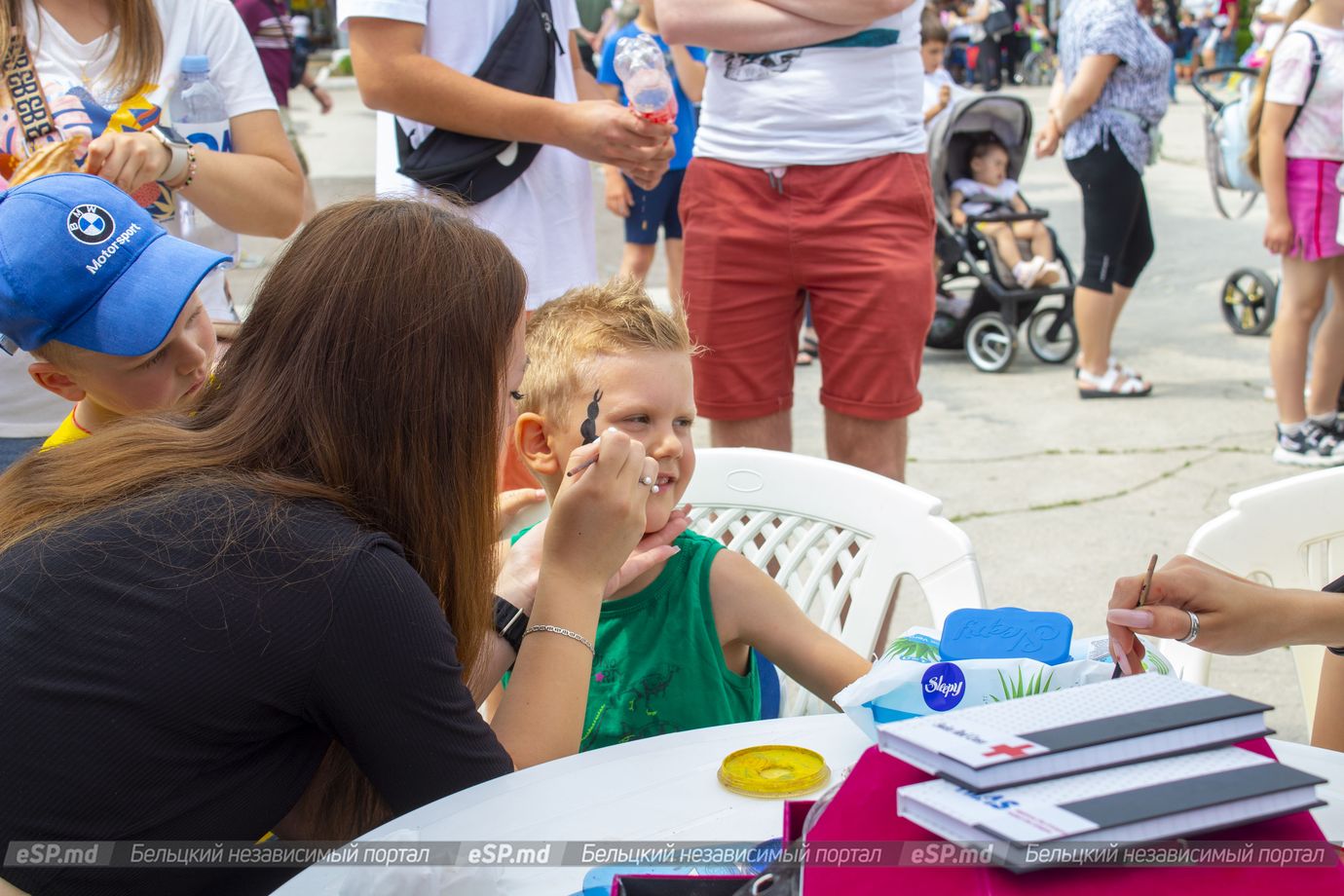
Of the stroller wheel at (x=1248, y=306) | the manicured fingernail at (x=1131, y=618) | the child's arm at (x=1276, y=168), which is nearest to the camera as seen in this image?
the manicured fingernail at (x=1131, y=618)

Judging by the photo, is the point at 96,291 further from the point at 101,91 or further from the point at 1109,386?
the point at 1109,386

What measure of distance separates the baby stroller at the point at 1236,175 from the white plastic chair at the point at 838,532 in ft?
10.5

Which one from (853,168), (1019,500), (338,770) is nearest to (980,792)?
(338,770)

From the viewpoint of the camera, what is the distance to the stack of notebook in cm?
91

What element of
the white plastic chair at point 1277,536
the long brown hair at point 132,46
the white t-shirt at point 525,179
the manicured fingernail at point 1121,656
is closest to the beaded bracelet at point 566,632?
the manicured fingernail at point 1121,656

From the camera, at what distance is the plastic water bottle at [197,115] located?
7.63 ft

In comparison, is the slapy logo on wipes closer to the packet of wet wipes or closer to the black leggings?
the packet of wet wipes

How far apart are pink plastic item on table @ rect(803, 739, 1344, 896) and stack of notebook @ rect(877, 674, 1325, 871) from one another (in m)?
0.02

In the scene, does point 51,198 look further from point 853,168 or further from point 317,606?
point 853,168

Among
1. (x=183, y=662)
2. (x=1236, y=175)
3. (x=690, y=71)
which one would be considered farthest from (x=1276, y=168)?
(x=183, y=662)

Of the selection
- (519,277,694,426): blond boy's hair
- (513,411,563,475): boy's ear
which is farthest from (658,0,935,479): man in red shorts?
(513,411,563,475): boy's ear

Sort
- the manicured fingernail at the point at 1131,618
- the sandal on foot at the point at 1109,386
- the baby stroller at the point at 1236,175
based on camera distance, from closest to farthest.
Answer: the manicured fingernail at the point at 1131,618 < the baby stroller at the point at 1236,175 < the sandal on foot at the point at 1109,386

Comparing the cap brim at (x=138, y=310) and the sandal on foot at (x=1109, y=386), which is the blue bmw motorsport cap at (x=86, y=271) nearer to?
the cap brim at (x=138, y=310)

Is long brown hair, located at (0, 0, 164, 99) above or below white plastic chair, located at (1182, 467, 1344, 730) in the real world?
above
